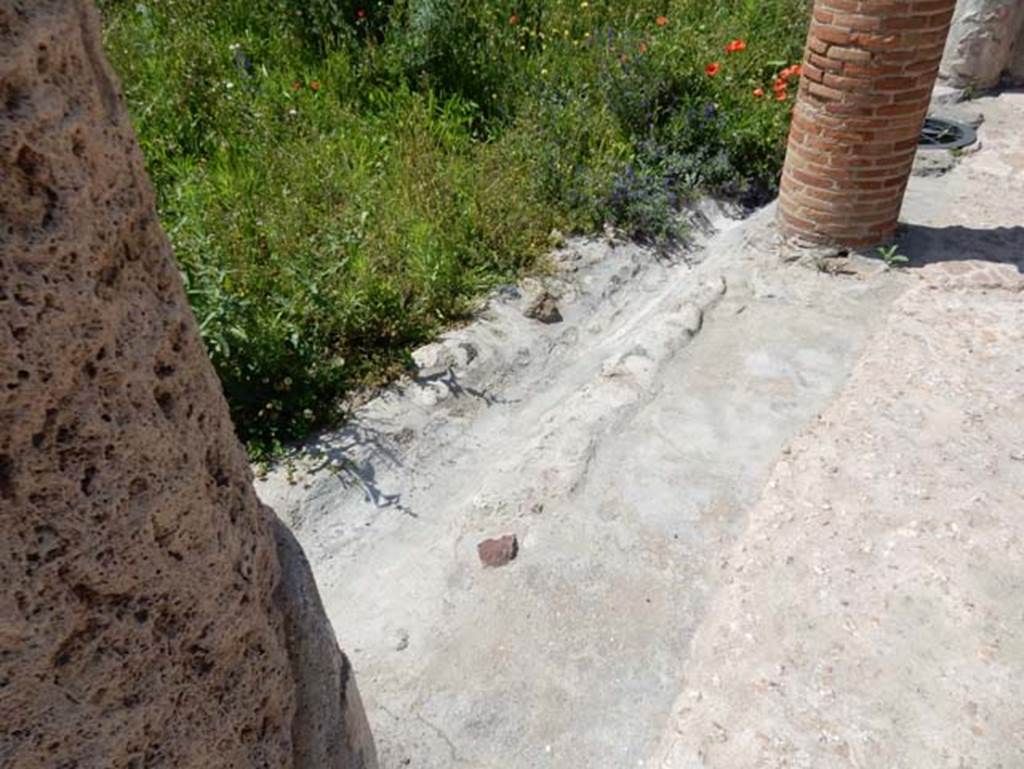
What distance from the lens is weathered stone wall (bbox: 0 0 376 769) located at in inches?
36.2

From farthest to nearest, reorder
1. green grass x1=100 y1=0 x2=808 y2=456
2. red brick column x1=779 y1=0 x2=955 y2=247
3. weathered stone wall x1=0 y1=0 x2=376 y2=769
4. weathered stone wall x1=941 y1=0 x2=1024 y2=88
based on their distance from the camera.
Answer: weathered stone wall x1=941 y1=0 x2=1024 y2=88 < red brick column x1=779 y1=0 x2=955 y2=247 < green grass x1=100 y1=0 x2=808 y2=456 < weathered stone wall x1=0 y1=0 x2=376 y2=769

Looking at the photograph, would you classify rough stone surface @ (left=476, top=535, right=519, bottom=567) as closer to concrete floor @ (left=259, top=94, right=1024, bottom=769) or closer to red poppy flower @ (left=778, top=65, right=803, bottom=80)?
concrete floor @ (left=259, top=94, right=1024, bottom=769)

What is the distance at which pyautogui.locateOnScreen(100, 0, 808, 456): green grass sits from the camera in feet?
12.9

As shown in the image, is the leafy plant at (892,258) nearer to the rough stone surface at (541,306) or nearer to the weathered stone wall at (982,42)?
the rough stone surface at (541,306)

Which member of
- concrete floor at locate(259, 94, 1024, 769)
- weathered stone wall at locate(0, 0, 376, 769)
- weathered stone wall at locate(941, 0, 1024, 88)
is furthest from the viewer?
weathered stone wall at locate(941, 0, 1024, 88)

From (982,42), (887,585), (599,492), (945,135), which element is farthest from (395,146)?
(982,42)

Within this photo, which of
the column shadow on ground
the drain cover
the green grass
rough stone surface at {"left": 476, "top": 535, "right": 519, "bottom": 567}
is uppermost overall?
the green grass

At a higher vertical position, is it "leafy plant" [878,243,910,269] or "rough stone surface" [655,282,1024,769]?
"leafy plant" [878,243,910,269]

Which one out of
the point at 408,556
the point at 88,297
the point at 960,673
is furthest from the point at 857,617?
the point at 88,297

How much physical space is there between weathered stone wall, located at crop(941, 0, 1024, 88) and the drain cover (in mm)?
910

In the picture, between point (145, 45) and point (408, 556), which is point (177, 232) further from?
point (145, 45)

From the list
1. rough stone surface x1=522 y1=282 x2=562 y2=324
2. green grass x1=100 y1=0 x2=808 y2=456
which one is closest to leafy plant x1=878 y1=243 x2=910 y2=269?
green grass x1=100 y1=0 x2=808 y2=456

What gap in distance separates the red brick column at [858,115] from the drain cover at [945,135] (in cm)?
180

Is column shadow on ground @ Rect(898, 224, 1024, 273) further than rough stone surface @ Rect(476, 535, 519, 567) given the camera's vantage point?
Yes
